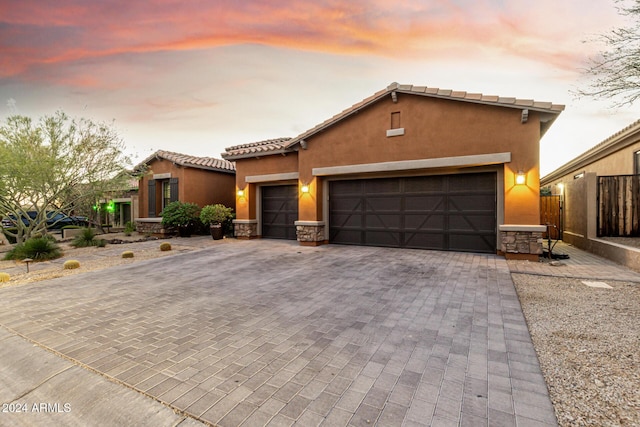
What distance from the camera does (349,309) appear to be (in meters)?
4.14

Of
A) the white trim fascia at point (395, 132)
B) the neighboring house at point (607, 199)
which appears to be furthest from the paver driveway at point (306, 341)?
the neighboring house at point (607, 199)

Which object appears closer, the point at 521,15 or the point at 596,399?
the point at 596,399

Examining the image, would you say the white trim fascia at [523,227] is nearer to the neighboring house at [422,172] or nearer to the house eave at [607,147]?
the neighboring house at [422,172]

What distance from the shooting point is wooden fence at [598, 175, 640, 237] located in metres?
7.77

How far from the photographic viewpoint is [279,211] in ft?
41.5

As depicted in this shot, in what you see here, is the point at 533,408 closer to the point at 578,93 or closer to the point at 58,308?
the point at 58,308

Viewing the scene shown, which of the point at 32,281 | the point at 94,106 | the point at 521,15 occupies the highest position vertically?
the point at 521,15

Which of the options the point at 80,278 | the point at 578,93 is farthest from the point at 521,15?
the point at 80,278

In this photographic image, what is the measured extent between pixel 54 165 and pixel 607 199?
18127 mm

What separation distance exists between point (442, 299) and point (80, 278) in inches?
307

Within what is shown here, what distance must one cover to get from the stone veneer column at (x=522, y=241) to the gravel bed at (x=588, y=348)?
226 cm

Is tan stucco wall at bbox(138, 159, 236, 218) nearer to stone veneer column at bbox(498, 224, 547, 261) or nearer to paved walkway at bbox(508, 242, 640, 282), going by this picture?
stone veneer column at bbox(498, 224, 547, 261)

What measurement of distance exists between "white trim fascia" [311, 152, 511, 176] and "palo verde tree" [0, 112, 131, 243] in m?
8.65

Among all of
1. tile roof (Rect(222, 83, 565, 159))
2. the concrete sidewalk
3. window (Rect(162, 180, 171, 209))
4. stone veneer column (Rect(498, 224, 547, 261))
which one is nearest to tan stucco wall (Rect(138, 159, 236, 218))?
window (Rect(162, 180, 171, 209))
